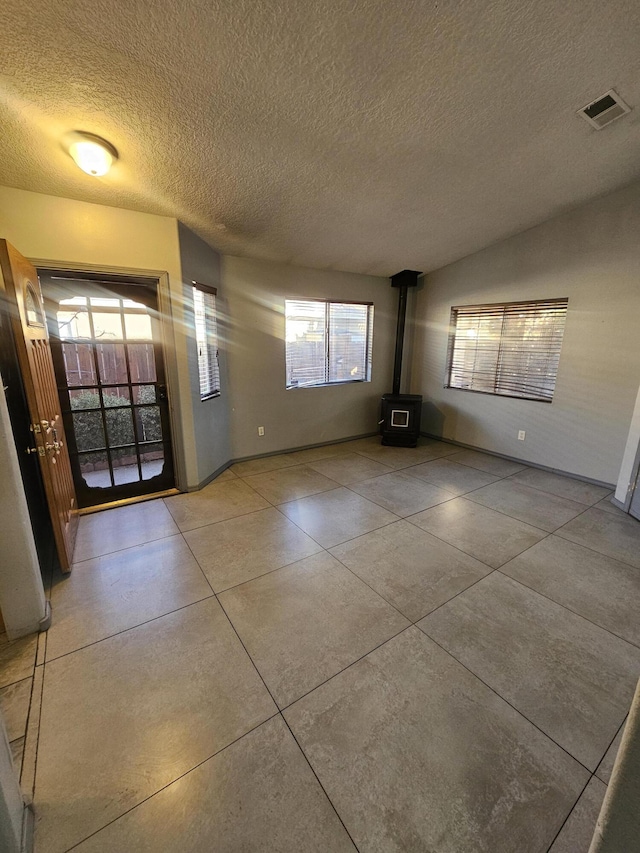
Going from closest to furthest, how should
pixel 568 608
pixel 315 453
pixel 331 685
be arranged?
pixel 331 685, pixel 568 608, pixel 315 453

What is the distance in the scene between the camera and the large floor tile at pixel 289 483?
3.41 meters

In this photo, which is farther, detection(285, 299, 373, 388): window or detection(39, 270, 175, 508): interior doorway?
detection(285, 299, 373, 388): window

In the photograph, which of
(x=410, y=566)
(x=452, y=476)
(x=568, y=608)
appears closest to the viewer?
(x=568, y=608)

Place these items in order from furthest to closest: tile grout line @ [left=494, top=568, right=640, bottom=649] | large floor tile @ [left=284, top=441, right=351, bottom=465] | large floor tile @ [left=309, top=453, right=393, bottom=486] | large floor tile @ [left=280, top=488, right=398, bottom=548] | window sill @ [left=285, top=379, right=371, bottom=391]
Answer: window sill @ [left=285, top=379, right=371, bottom=391] < large floor tile @ [left=284, top=441, right=351, bottom=465] < large floor tile @ [left=309, top=453, right=393, bottom=486] < large floor tile @ [left=280, top=488, right=398, bottom=548] < tile grout line @ [left=494, top=568, right=640, bottom=649]

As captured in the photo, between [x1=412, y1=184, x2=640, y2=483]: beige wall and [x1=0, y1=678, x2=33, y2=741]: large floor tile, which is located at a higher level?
[x1=412, y1=184, x2=640, y2=483]: beige wall

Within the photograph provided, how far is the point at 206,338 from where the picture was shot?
3.62 meters

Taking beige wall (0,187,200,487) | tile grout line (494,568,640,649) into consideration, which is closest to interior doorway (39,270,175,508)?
beige wall (0,187,200,487)

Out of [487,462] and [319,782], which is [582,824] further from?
[487,462]

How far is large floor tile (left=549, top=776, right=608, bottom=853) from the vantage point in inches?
40.9

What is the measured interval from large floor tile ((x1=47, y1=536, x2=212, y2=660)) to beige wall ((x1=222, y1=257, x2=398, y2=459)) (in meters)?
2.02

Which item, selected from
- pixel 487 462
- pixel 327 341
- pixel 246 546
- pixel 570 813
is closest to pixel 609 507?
pixel 487 462

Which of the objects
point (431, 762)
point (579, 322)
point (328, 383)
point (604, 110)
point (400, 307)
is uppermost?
point (604, 110)

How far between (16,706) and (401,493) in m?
2.99

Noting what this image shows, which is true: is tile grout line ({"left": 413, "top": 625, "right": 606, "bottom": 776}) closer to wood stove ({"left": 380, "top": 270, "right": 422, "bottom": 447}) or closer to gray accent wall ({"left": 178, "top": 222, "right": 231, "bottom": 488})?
gray accent wall ({"left": 178, "top": 222, "right": 231, "bottom": 488})
